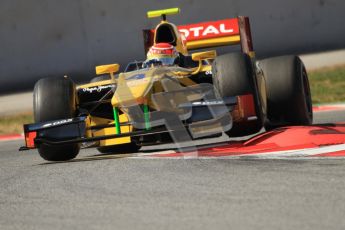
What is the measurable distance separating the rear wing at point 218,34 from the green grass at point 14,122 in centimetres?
473

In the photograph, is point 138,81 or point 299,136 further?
point 138,81

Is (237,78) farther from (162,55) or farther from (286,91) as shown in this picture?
(162,55)

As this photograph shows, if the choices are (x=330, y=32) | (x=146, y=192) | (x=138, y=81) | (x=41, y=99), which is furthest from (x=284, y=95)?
(x=330, y=32)

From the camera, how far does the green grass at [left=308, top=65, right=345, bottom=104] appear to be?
47.9 ft

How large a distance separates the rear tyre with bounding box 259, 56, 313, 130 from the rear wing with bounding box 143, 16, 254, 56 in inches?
65.2

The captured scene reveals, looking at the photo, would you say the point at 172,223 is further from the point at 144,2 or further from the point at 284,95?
the point at 144,2

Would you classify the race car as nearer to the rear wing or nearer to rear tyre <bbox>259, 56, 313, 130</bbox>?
rear tyre <bbox>259, 56, 313, 130</bbox>

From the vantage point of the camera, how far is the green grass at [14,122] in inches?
568

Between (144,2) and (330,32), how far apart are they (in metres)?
4.23

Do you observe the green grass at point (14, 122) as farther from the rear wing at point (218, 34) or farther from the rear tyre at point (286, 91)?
the rear tyre at point (286, 91)

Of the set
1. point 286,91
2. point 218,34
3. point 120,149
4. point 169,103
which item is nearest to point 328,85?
point 218,34

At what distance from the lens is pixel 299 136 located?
7398 mm

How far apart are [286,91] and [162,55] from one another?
153 cm

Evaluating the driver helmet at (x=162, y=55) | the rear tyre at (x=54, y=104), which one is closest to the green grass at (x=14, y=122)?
the driver helmet at (x=162, y=55)
